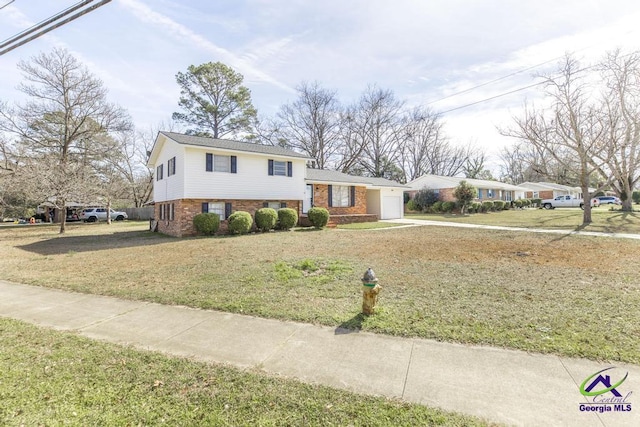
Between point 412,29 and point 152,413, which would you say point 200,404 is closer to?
point 152,413

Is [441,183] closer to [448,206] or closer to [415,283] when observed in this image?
[448,206]

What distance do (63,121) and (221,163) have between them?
64.0 feet

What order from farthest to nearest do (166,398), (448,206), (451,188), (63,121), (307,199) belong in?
(451,188), (448,206), (63,121), (307,199), (166,398)

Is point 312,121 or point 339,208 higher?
point 312,121

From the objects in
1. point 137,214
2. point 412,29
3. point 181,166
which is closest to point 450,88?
point 412,29

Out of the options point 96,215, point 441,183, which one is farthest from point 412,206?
point 96,215

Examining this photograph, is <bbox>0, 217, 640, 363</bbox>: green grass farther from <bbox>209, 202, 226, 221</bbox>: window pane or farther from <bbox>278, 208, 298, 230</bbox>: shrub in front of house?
<bbox>278, 208, 298, 230</bbox>: shrub in front of house

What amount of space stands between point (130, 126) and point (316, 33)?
23.6 meters

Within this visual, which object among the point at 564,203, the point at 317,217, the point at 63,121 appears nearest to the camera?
the point at 317,217

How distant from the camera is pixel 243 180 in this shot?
16797 millimetres

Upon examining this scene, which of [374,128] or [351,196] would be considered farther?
[374,128]

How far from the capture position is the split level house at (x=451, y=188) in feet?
112

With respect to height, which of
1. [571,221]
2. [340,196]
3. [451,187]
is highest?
[451,187]

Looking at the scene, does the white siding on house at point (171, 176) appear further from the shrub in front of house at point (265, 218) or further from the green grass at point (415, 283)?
the green grass at point (415, 283)
